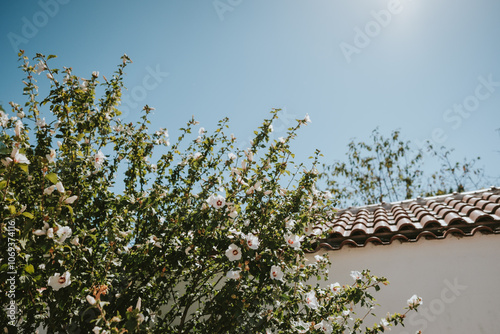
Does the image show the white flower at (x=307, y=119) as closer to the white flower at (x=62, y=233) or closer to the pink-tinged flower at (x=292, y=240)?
the pink-tinged flower at (x=292, y=240)

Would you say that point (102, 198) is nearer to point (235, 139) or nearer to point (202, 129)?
point (202, 129)

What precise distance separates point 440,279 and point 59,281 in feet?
12.8

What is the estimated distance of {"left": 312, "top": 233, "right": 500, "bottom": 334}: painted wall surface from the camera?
125 inches

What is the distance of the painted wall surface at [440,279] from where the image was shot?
3.18 m

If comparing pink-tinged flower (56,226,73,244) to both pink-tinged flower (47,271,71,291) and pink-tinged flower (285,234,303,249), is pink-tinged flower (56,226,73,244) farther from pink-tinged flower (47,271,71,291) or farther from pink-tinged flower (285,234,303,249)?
pink-tinged flower (285,234,303,249)

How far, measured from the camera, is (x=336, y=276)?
3.84m

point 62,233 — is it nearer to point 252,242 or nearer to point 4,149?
point 4,149

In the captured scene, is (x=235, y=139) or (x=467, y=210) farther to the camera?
(x=467, y=210)

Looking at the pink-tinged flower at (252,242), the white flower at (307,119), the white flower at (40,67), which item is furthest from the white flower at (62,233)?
the white flower at (307,119)

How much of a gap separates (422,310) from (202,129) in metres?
3.31

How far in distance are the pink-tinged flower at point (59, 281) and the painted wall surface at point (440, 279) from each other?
3.21 m

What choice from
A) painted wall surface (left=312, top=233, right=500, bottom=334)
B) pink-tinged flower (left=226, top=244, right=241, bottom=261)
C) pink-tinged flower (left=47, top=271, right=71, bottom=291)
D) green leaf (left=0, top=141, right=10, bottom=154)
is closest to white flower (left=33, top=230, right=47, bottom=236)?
pink-tinged flower (left=47, top=271, right=71, bottom=291)

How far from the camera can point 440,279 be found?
11.2 ft

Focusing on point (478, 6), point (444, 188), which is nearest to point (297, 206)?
point (478, 6)
